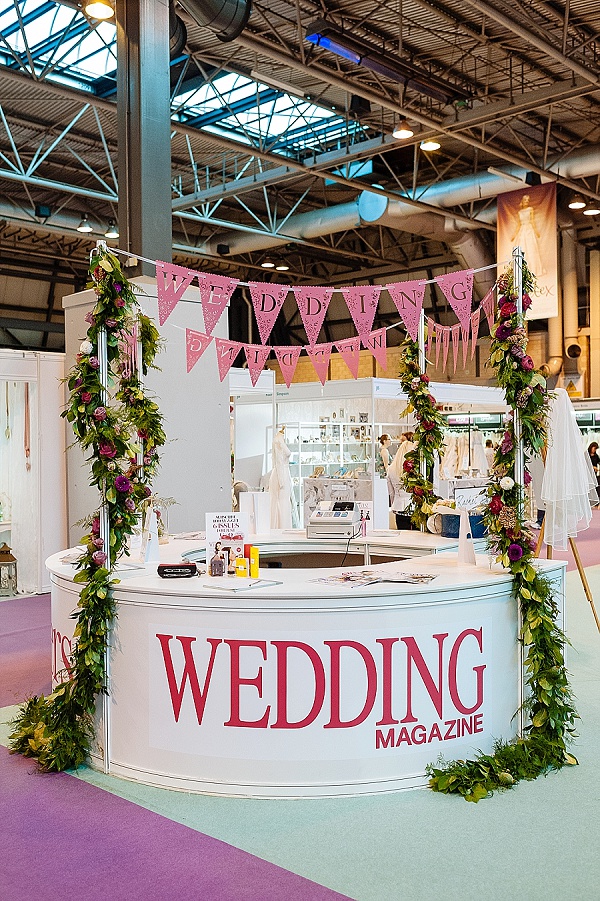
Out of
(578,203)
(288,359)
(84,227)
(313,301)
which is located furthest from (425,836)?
(84,227)

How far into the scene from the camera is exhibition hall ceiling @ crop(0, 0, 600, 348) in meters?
8.98

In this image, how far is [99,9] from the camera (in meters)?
6.55

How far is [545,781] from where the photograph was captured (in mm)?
3734

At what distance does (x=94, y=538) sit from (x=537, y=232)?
397 inches

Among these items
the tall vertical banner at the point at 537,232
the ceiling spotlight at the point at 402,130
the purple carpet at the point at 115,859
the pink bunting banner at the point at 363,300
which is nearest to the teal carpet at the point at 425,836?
the purple carpet at the point at 115,859

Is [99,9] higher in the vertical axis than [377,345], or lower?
higher

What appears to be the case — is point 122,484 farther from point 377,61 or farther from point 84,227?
point 84,227

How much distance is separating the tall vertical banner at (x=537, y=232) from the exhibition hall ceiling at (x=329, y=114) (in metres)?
0.25

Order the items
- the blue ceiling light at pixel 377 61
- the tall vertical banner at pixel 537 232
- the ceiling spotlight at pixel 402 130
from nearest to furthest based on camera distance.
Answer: the blue ceiling light at pixel 377 61, the ceiling spotlight at pixel 402 130, the tall vertical banner at pixel 537 232

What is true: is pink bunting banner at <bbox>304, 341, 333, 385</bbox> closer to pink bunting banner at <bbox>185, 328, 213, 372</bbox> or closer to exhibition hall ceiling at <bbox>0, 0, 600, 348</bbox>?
pink bunting banner at <bbox>185, 328, 213, 372</bbox>

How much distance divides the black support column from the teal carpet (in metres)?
3.92

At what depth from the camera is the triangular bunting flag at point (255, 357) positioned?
19.6 feet

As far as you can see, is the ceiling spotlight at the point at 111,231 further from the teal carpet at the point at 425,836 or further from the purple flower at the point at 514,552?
the teal carpet at the point at 425,836

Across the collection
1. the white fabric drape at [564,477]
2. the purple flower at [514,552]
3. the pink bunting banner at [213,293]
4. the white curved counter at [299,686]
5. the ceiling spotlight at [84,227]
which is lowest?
the white curved counter at [299,686]
